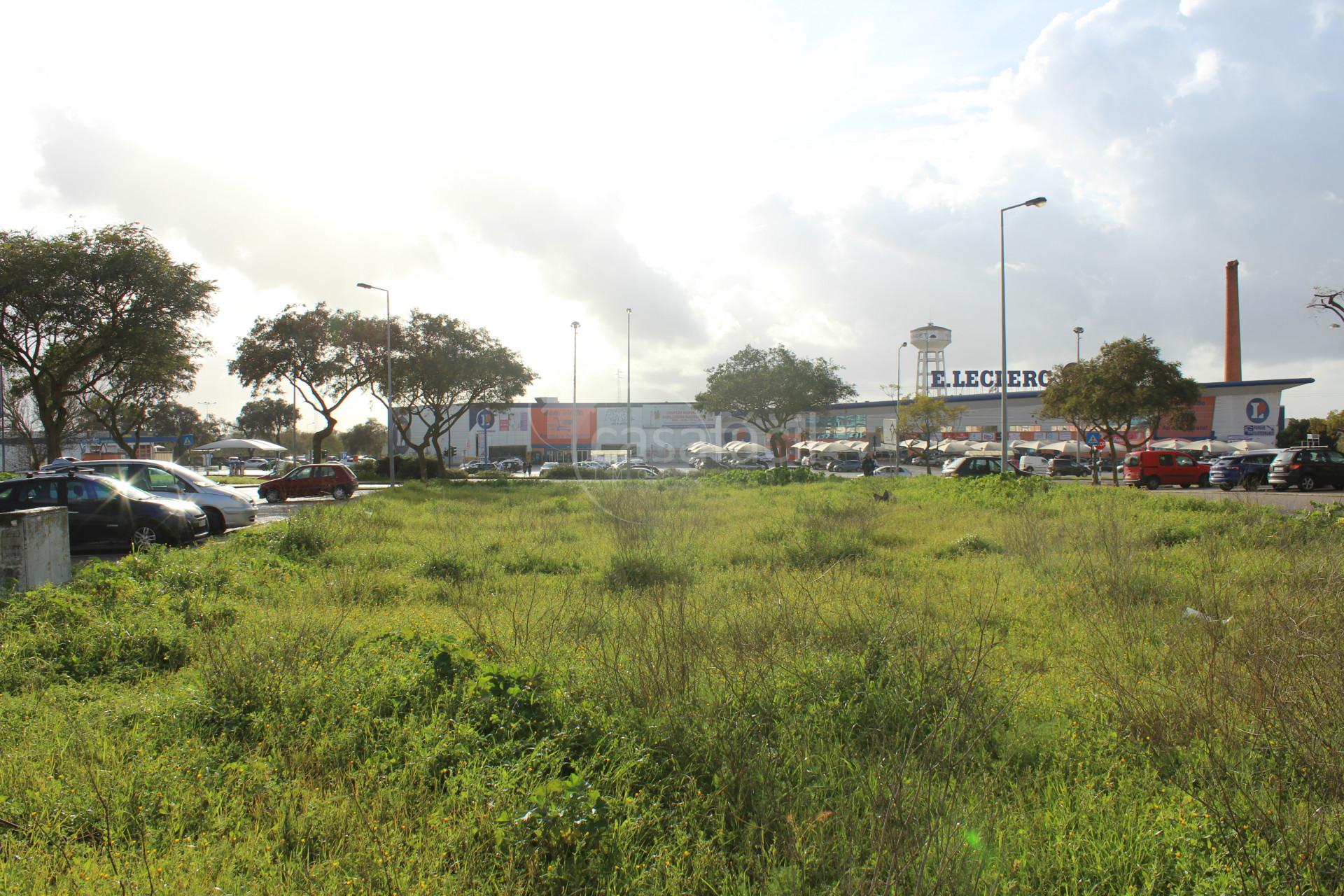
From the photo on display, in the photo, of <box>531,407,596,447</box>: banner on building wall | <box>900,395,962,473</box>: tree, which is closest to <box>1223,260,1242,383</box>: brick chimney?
<box>900,395,962,473</box>: tree

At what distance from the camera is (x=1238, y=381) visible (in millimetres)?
54656

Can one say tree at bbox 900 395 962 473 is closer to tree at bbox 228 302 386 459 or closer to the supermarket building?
the supermarket building

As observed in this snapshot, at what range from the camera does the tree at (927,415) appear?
4412 centimetres

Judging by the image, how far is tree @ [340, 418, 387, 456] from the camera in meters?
69.2

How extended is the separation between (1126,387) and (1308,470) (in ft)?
20.1

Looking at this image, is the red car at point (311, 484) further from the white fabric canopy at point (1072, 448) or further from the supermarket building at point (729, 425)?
the white fabric canopy at point (1072, 448)

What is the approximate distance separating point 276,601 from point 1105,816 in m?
7.60

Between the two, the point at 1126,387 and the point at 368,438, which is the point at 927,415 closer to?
the point at 1126,387

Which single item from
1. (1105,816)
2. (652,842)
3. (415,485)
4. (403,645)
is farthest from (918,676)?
(415,485)

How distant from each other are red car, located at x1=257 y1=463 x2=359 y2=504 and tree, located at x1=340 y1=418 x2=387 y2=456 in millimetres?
42402

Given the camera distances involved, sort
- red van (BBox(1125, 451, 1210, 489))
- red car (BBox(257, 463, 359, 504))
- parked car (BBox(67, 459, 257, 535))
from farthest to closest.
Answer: red van (BBox(1125, 451, 1210, 489)), red car (BBox(257, 463, 359, 504)), parked car (BBox(67, 459, 257, 535))

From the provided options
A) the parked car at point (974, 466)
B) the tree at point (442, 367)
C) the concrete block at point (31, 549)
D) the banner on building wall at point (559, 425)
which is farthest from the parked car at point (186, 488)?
the banner on building wall at point (559, 425)

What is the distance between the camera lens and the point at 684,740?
3873mm

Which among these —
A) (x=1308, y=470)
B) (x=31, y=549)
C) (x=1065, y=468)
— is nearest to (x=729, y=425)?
(x=1065, y=468)
